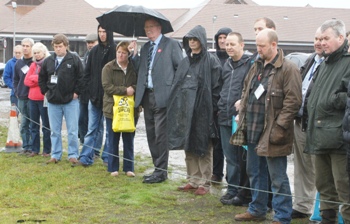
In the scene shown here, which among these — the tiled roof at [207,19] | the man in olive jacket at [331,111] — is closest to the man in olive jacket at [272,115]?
the man in olive jacket at [331,111]

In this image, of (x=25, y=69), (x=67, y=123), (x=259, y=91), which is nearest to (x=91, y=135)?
(x=67, y=123)

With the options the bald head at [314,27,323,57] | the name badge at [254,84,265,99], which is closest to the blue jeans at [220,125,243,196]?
the name badge at [254,84,265,99]

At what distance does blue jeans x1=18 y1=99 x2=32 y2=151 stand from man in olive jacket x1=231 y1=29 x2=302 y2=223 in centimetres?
535

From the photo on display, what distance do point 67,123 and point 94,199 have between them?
99.2 inches

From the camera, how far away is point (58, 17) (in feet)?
186

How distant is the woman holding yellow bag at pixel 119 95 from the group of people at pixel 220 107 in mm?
14

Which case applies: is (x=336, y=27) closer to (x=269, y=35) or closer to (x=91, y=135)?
(x=269, y=35)

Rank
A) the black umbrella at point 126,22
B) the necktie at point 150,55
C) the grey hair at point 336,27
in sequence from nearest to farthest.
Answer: the grey hair at point 336,27
the necktie at point 150,55
the black umbrella at point 126,22

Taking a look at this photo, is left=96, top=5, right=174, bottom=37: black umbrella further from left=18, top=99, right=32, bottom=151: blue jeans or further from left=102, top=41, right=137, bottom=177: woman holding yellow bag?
left=18, top=99, right=32, bottom=151: blue jeans

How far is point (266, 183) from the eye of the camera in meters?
6.71

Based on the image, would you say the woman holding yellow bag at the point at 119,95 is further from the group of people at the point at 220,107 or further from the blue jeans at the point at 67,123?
the blue jeans at the point at 67,123

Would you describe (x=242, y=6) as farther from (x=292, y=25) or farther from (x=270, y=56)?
(x=270, y=56)

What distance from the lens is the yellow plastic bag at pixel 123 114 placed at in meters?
8.83

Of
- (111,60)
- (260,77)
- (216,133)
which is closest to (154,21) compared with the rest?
(111,60)
